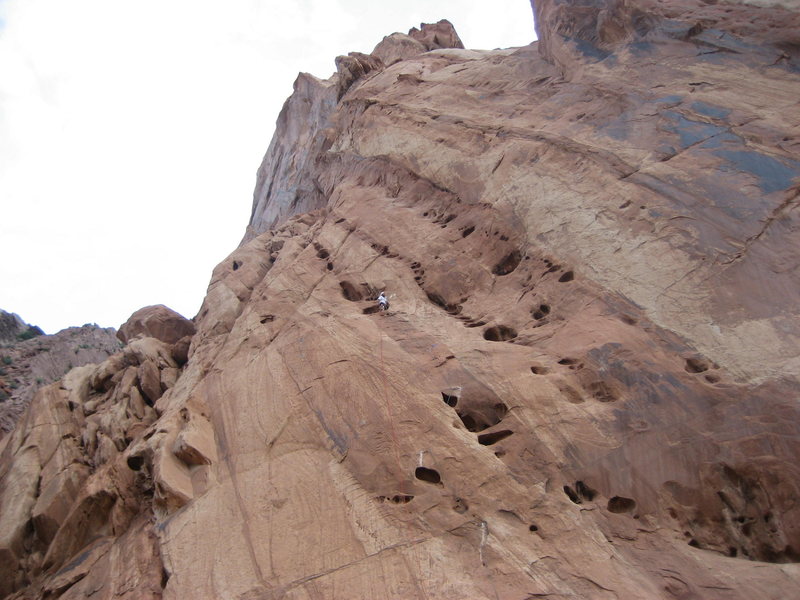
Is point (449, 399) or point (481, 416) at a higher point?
point (449, 399)

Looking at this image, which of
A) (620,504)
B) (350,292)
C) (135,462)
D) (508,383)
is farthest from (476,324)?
(135,462)

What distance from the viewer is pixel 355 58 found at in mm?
28500

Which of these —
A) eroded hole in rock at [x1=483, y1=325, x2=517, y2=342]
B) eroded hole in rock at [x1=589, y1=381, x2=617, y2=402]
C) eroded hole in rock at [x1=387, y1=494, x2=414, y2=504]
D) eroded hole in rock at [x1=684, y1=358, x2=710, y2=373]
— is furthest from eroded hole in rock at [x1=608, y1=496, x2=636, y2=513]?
eroded hole in rock at [x1=483, y1=325, x2=517, y2=342]

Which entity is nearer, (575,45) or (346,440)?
(346,440)

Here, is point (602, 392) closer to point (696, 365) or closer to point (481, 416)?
A: point (696, 365)

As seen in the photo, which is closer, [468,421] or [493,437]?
[493,437]

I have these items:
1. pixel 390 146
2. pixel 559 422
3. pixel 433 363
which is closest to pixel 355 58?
pixel 390 146

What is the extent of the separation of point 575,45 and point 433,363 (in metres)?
12.2

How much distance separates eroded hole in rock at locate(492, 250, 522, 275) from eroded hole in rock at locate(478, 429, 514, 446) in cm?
505

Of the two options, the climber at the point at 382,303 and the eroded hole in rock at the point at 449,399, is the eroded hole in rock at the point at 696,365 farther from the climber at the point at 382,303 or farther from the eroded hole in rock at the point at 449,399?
the climber at the point at 382,303

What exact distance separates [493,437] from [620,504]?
94.5 inches

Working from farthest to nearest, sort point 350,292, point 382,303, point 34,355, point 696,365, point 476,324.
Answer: point 34,355, point 350,292, point 382,303, point 476,324, point 696,365

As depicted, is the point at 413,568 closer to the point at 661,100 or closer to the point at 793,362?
the point at 793,362

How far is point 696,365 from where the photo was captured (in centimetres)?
1069
